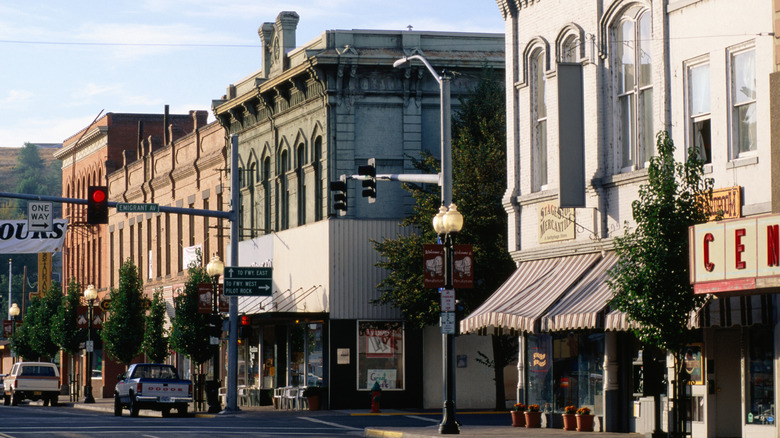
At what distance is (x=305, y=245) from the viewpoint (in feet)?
150

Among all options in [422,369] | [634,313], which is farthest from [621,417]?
[422,369]

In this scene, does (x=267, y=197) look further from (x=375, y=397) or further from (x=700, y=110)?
(x=700, y=110)

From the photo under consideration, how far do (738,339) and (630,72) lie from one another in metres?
6.29

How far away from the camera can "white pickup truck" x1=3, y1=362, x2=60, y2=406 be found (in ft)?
177

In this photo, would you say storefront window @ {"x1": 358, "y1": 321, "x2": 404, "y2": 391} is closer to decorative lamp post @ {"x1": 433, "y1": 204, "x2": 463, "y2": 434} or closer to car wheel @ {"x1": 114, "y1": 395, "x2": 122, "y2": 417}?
car wheel @ {"x1": 114, "y1": 395, "x2": 122, "y2": 417}

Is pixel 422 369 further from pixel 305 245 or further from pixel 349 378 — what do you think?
pixel 305 245

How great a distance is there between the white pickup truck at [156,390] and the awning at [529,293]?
11.3m

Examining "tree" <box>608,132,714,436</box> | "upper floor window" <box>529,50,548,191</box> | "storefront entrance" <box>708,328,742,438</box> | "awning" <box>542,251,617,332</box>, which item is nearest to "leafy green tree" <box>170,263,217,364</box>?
"upper floor window" <box>529,50,548,191</box>

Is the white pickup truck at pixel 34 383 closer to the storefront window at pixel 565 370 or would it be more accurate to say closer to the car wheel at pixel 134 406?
the car wheel at pixel 134 406

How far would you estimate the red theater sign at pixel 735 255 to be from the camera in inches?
797

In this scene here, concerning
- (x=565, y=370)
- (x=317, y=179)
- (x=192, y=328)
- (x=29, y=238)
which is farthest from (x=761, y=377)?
(x=29, y=238)

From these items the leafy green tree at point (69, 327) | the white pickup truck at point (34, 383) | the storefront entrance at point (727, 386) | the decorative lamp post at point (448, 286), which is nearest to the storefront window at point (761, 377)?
the storefront entrance at point (727, 386)

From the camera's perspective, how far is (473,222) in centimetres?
3966

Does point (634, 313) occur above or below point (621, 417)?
above
